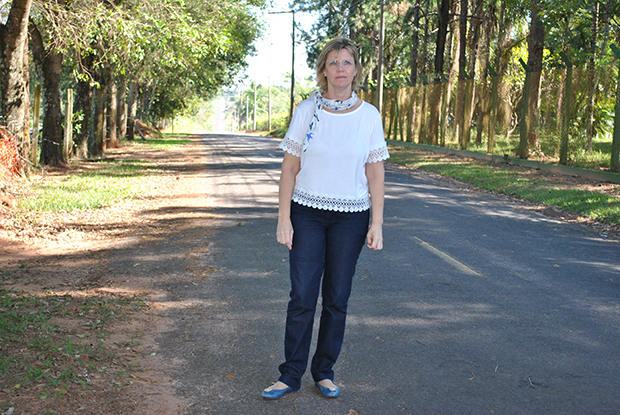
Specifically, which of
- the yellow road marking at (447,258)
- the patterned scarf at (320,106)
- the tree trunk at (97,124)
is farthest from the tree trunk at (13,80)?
the patterned scarf at (320,106)

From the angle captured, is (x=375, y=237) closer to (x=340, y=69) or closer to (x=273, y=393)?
(x=340, y=69)

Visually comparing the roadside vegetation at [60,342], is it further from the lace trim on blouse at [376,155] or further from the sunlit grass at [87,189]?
the sunlit grass at [87,189]

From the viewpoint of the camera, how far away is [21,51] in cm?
1330

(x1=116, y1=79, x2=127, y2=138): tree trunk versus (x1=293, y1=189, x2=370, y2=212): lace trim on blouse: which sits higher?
(x1=116, y1=79, x2=127, y2=138): tree trunk

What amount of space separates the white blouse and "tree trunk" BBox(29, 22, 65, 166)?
46.9ft

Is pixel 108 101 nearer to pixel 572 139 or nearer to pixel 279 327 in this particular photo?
pixel 572 139

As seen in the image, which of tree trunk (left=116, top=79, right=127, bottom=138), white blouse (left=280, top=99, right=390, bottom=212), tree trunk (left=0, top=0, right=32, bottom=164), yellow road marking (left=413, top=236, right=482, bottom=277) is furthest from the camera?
tree trunk (left=116, top=79, right=127, bottom=138)

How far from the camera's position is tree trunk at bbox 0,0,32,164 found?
1302cm

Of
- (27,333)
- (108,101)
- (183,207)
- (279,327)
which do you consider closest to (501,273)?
(279,327)

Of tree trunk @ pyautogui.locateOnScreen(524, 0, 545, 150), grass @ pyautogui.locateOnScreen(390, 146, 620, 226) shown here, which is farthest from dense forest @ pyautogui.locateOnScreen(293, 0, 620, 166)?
grass @ pyautogui.locateOnScreen(390, 146, 620, 226)

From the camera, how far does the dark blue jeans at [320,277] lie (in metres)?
3.61

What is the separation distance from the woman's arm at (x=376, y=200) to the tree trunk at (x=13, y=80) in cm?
1137

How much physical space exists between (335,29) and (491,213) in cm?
3978

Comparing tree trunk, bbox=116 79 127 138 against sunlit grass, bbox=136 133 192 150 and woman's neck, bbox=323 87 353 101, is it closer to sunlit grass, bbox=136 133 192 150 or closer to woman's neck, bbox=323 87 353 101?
sunlit grass, bbox=136 133 192 150
